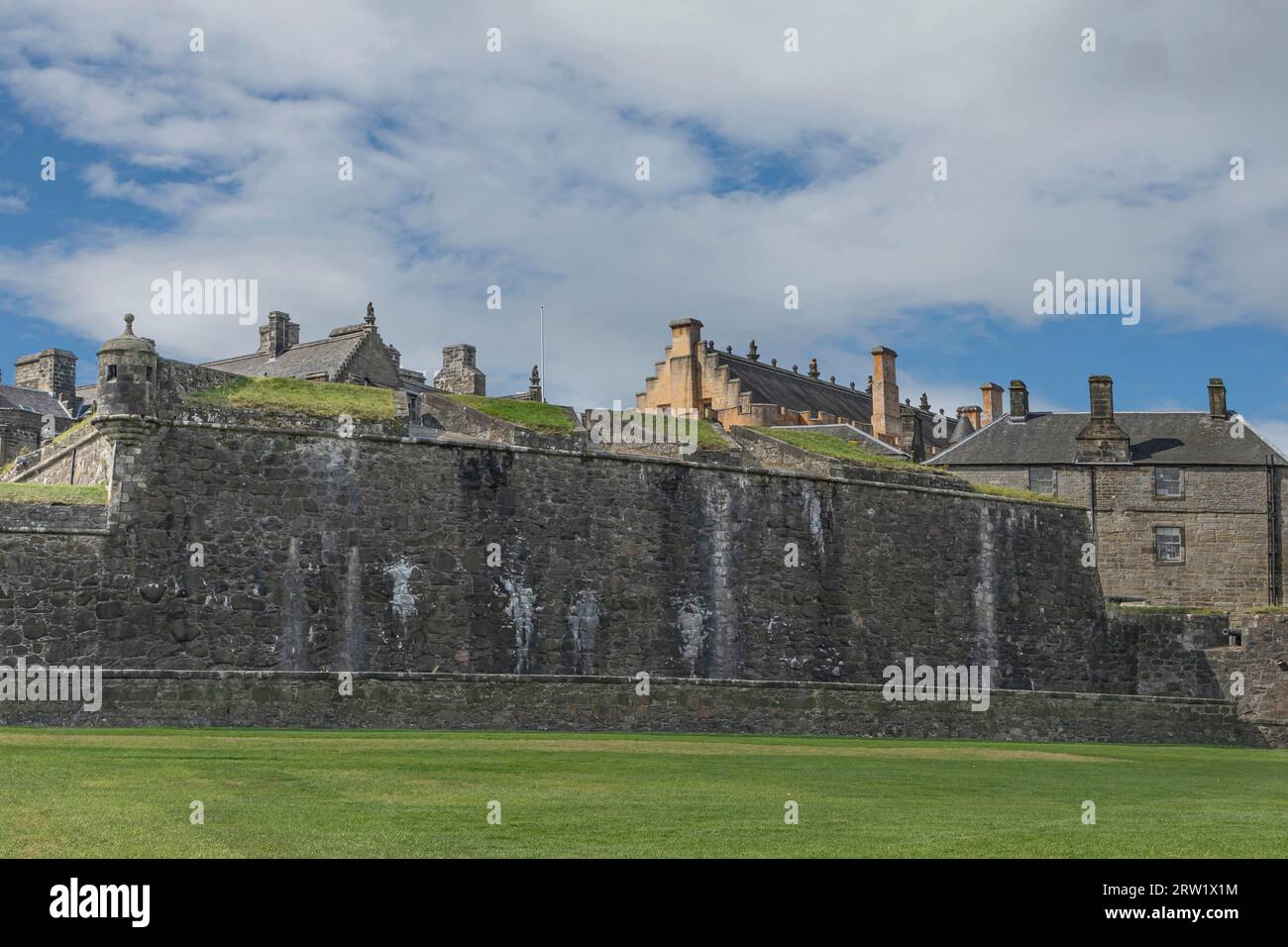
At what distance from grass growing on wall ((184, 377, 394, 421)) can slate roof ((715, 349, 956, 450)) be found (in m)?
29.8

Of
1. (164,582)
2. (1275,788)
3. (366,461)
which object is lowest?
(1275,788)

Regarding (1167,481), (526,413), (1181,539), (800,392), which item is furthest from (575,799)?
(800,392)

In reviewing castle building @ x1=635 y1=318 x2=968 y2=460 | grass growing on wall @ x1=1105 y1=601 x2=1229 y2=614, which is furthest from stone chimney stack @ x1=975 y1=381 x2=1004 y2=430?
grass growing on wall @ x1=1105 y1=601 x2=1229 y2=614

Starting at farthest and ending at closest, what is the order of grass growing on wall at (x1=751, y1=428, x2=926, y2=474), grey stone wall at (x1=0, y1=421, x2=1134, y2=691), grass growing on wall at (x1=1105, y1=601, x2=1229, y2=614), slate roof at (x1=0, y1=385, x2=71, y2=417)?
slate roof at (x1=0, y1=385, x2=71, y2=417), grass growing on wall at (x1=1105, y1=601, x2=1229, y2=614), grass growing on wall at (x1=751, y1=428, x2=926, y2=474), grey stone wall at (x1=0, y1=421, x2=1134, y2=691)

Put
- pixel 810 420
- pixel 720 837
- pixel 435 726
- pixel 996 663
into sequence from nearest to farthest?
pixel 720 837 → pixel 435 726 → pixel 996 663 → pixel 810 420

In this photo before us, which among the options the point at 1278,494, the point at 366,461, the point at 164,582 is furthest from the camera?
the point at 1278,494

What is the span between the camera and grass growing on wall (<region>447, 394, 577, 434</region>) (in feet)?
128

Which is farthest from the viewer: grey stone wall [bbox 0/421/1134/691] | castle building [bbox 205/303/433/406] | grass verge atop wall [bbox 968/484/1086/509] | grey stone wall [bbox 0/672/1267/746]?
castle building [bbox 205/303/433/406]

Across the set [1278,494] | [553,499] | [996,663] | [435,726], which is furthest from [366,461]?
[1278,494]

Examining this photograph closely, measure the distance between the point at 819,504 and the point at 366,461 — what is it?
12.1 metres

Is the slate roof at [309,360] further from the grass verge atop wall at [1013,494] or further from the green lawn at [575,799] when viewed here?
the green lawn at [575,799]

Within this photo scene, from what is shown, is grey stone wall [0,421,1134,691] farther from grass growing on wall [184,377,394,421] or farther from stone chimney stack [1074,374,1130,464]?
stone chimney stack [1074,374,1130,464]

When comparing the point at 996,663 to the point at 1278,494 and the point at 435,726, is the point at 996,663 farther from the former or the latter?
the point at 435,726
